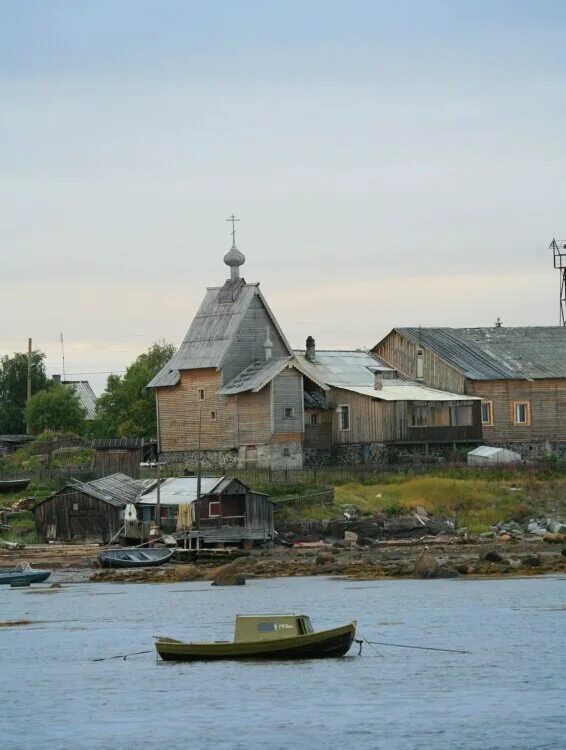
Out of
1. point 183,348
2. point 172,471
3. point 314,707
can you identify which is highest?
point 183,348

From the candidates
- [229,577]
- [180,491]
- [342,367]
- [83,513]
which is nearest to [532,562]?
[229,577]

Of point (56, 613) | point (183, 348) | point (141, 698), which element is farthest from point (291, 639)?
point (183, 348)

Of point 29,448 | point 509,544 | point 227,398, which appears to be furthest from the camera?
point 29,448

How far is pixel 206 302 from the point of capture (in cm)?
9038

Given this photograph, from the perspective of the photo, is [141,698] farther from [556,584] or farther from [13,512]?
[13,512]

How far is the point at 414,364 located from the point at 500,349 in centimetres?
488

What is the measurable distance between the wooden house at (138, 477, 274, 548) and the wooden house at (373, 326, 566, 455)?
58.3ft

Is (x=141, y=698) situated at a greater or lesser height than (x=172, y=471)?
lesser

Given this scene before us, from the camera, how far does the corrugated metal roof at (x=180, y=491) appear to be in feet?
243

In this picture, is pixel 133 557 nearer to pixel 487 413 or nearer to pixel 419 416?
pixel 419 416

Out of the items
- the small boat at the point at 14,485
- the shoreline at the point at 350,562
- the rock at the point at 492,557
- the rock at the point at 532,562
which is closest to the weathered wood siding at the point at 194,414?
the small boat at the point at 14,485

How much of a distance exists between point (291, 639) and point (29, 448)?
6396cm

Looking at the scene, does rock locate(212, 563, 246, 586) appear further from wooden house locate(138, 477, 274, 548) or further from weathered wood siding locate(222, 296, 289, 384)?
weathered wood siding locate(222, 296, 289, 384)

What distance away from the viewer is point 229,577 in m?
61.7
